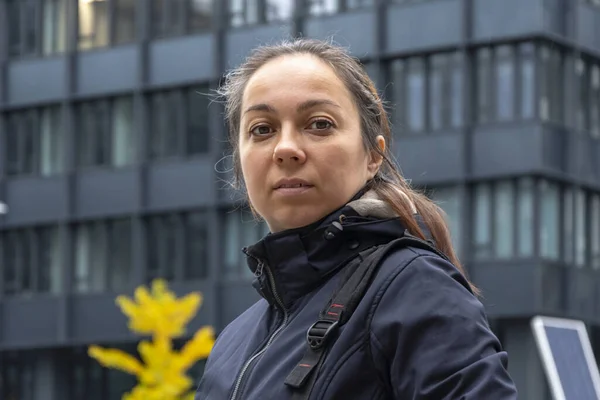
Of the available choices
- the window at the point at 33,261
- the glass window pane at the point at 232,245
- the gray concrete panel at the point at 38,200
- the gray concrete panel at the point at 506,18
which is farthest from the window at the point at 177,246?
the gray concrete panel at the point at 506,18

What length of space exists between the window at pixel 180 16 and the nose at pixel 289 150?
125 ft

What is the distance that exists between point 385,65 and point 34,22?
11262mm

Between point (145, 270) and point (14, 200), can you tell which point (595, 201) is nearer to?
point (145, 270)

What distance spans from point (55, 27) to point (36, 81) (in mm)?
1541

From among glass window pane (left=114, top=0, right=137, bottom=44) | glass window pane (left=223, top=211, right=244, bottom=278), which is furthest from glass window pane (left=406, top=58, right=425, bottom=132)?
glass window pane (left=114, top=0, right=137, bottom=44)

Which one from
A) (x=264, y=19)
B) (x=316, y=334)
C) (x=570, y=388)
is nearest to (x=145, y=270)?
(x=264, y=19)

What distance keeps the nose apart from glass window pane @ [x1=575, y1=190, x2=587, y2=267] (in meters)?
34.3

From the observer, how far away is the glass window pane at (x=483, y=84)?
36156 mm

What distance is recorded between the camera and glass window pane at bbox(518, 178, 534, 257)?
35.7 metres

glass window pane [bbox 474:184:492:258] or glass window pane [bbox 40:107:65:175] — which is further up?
glass window pane [bbox 40:107:65:175]

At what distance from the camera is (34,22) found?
146 feet

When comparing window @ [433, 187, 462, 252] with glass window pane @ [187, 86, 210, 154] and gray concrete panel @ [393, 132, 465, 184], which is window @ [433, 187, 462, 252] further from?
glass window pane @ [187, 86, 210, 154]

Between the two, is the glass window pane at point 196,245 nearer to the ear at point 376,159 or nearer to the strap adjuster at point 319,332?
the ear at point 376,159

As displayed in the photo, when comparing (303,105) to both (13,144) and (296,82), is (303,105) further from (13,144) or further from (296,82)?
(13,144)
